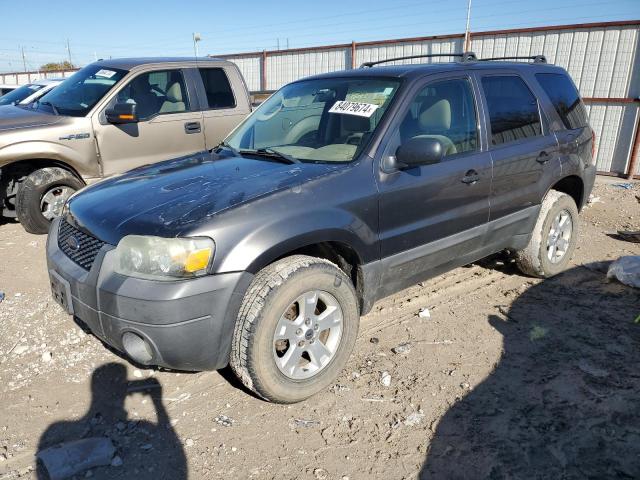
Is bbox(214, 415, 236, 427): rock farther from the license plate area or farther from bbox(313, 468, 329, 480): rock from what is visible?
the license plate area

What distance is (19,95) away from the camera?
7.02 metres

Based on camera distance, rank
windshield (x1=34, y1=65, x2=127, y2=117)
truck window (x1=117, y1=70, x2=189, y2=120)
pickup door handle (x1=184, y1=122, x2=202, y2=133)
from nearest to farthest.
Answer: windshield (x1=34, y1=65, x2=127, y2=117) → truck window (x1=117, y1=70, x2=189, y2=120) → pickup door handle (x1=184, y1=122, x2=202, y2=133)

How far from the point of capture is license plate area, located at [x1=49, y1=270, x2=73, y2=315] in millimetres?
2791

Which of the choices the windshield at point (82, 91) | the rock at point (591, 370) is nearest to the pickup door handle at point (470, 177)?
the rock at point (591, 370)

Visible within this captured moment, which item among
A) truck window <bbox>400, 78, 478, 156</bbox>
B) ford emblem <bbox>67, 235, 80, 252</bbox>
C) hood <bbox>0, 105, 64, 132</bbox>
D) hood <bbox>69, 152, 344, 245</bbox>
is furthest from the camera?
hood <bbox>0, 105, 64, 132</bbox>

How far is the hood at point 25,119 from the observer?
537 cm

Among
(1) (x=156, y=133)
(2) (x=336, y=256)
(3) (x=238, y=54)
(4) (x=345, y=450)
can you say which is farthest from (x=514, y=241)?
(3) (x=238, y=54)

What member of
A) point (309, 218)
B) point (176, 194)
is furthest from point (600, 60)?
point (176, 194)

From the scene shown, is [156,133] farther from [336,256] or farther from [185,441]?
[185,441]

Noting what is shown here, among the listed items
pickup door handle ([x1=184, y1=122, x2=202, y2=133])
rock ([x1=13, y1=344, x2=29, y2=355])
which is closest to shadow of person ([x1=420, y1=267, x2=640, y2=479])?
rock ([x1=13, y1=344, x2=29, y2=355])

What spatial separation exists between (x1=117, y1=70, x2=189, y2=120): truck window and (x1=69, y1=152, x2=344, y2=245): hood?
9.00 ft

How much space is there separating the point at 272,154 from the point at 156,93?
332 centimetres

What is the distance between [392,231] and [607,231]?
438 centimetres

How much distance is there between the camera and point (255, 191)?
272 centimetres
